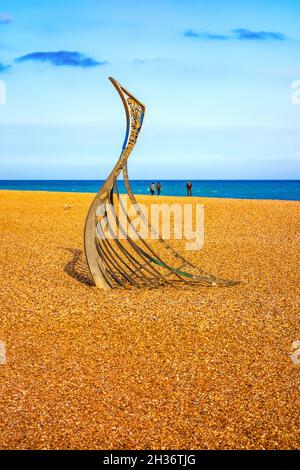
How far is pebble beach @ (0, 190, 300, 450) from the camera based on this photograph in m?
5.20

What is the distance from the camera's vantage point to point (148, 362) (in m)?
6.69

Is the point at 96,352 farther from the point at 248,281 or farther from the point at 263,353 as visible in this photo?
the point at 248,281

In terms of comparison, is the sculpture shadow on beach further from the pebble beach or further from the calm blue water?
the calm blue water

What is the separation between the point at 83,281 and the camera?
1054cm

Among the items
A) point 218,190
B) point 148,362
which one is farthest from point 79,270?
point 218,190

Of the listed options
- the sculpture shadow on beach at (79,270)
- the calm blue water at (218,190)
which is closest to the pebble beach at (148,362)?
the sculpture shadow on beach at (79,270)

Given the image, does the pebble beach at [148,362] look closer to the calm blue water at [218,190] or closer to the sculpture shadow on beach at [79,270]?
the sculpture shadow on beach at [79,270]

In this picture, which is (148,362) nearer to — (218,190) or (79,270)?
(79,270)

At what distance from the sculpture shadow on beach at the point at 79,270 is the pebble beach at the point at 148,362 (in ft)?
0.23

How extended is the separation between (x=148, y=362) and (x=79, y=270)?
17.0 feet

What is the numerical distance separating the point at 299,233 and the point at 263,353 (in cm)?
1093
